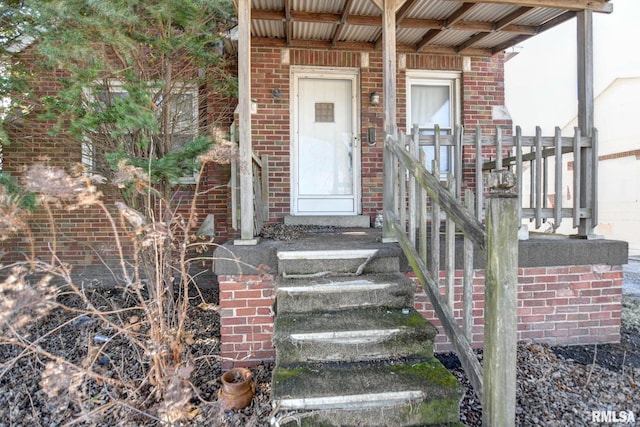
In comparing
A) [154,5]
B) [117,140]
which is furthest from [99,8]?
[117,140]

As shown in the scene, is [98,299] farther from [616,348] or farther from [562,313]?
[616,348]

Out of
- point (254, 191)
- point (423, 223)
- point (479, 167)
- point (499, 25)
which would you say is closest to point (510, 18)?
point (499, 25)

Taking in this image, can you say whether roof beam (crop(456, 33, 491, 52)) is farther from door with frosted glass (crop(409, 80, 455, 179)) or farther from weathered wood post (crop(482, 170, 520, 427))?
weathered wood post (crop(482, 170, 520, 427))

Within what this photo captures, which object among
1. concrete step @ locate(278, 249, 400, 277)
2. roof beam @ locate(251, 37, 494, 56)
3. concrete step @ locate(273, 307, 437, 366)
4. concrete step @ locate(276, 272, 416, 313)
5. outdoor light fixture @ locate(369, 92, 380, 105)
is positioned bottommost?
concrete step @ locate(273, 307, 437, 366)

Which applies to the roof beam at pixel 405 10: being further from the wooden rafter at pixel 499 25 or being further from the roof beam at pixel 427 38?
→ the wooden rafter at pixel 499 25

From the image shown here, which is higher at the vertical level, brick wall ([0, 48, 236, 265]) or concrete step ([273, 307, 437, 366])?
brick wall ([0, 48, 236, 265])

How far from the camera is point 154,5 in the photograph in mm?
2566

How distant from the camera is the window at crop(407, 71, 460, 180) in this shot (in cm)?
523

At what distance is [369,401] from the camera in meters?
1.92

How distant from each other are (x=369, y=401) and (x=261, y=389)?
88 centimetres

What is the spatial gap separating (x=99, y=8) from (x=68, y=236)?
3538mm

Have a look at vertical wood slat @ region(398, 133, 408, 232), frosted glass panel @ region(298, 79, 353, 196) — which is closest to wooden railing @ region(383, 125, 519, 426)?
vertical wood slat @ region(398, 133, 408, 232)

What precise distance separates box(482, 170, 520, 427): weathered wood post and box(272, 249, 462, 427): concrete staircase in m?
0.28

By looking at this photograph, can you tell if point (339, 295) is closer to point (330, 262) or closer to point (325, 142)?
point (330, 262)
